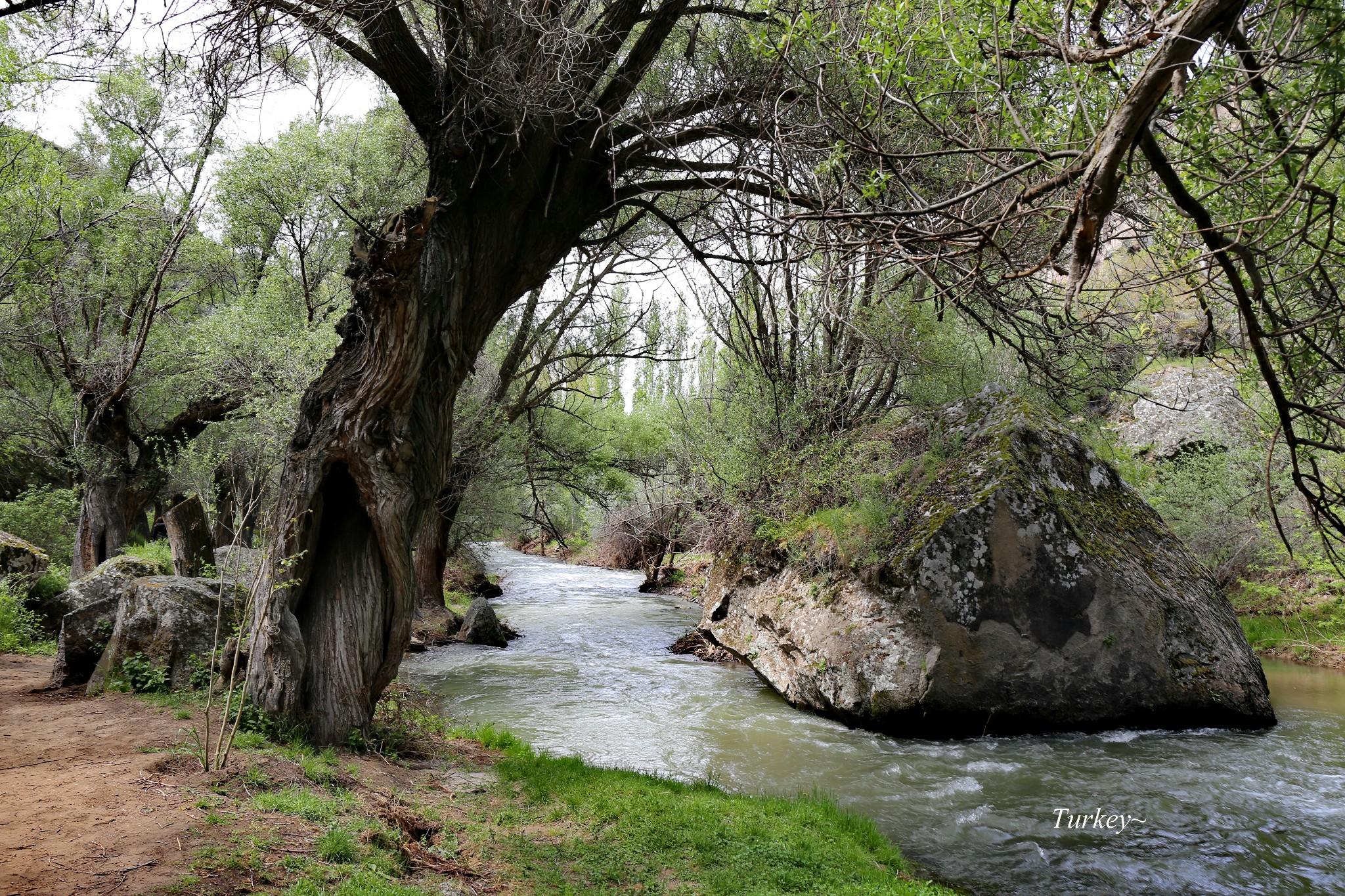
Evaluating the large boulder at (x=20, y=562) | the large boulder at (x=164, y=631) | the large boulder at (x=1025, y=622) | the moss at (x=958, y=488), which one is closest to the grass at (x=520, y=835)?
the large boulder at (x=164, y=631)

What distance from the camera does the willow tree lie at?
5.63 m

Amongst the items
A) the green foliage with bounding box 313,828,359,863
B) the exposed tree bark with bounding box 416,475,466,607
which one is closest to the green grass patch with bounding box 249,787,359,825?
the green foliage with bounding box 313,828,359,863

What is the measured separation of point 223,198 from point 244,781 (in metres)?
14.4

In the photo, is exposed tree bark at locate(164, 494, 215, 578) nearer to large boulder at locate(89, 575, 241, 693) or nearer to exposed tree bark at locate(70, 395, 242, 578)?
large boulder at locate(89, 575, 241, 693)

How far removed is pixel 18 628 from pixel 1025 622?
41.6 ft

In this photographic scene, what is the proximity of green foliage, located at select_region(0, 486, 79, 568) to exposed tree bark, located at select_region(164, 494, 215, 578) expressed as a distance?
7.33 meters

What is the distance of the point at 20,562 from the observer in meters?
10.3

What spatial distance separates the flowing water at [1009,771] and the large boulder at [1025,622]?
1.06 ft

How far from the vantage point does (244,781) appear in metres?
4.27

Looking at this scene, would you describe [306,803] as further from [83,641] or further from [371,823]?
[83,641]

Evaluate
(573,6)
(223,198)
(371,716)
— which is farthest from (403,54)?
(223,198)

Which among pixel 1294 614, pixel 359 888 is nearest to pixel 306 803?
pixel 359 888

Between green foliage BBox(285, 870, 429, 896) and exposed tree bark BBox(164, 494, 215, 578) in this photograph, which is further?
exposed tree bark BBox(164, 494, 215, 578)

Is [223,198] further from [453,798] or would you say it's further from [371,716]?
[453,798]
